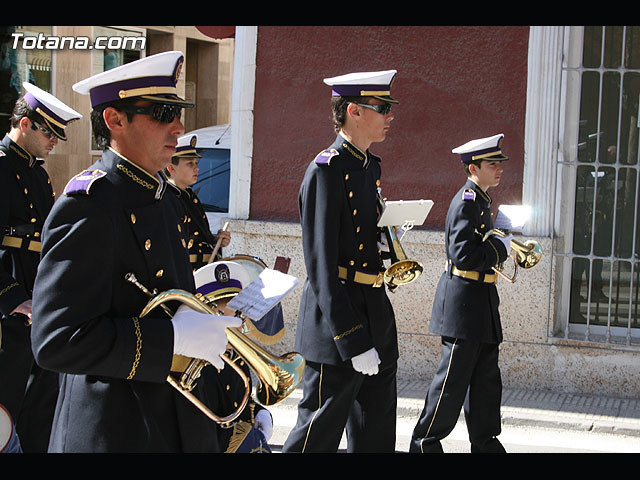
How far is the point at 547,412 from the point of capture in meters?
6.47

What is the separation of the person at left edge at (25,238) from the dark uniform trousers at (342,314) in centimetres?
159

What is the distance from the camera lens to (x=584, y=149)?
7082mm

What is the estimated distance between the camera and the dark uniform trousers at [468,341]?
5105 mm

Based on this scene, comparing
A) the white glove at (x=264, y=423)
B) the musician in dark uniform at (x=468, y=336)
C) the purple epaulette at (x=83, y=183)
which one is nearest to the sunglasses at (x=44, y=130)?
the white glove at (x=264, y=423)

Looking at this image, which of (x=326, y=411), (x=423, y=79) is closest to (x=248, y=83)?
(x=423, y=79)

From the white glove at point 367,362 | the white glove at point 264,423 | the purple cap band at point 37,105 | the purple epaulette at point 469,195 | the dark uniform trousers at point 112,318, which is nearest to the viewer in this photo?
the dark uniform trousers at point 112,318

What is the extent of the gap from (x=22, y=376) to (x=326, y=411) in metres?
1.77

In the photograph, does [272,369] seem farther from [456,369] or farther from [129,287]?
[456,369]

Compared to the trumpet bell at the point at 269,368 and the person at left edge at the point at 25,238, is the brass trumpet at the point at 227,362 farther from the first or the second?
the person at left edge at the point at 25,238

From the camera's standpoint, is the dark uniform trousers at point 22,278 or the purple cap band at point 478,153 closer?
the dark uniform trousers at point 22,278

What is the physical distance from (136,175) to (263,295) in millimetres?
512

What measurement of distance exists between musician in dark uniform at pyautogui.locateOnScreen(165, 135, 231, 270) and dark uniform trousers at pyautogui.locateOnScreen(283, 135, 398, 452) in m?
1.96

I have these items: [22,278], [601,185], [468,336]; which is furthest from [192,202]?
[601,185]

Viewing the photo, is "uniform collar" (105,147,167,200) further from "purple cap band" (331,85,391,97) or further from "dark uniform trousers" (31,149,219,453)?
"purple cap band" (331,85,391,97)
